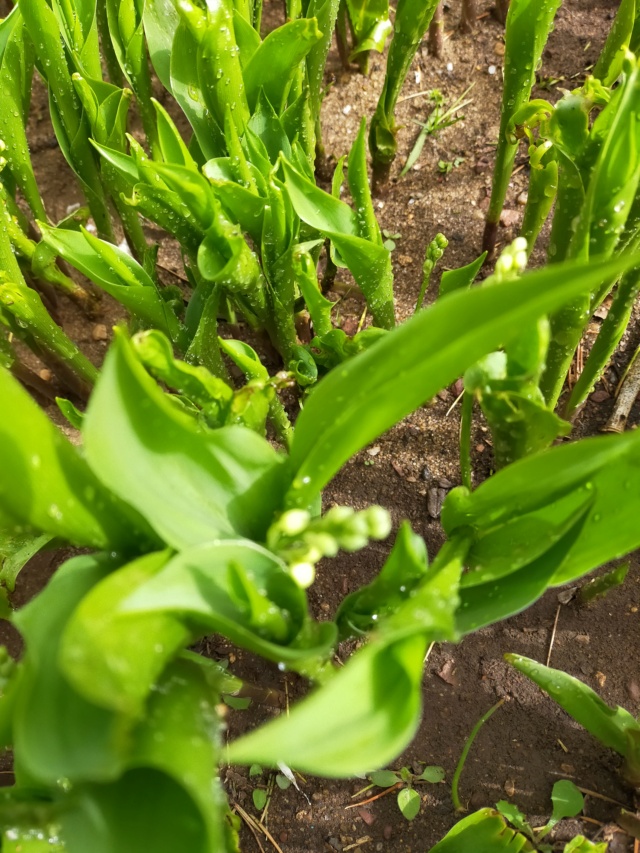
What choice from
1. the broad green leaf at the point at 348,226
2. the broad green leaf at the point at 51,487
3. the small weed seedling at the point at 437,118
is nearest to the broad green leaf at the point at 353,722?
the broad green leaf at the point at 51,487

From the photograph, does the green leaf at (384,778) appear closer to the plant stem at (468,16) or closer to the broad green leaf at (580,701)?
the broad green leaf at (580,701)

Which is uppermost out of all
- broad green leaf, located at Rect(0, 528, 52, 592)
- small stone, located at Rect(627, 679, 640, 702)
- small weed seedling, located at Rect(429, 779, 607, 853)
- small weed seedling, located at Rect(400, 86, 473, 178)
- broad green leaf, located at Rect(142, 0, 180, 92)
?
broad green leaf, located at Rect(142, 0, 180, 92)

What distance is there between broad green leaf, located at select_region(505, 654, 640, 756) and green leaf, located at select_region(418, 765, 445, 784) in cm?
20

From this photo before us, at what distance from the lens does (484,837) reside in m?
0.72

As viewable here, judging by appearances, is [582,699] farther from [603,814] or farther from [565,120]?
[565,120]

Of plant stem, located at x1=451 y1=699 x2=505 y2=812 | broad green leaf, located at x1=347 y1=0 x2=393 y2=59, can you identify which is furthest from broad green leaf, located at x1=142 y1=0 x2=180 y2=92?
plant stem, located at x1=451 y1=699 x2=505 y2=812

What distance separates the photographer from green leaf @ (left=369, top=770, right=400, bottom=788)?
838 millimetres

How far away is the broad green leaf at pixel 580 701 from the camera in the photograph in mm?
722

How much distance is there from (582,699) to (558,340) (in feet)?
1.27

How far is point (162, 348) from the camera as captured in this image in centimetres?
57

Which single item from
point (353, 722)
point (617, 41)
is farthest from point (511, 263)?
point (617, 41)

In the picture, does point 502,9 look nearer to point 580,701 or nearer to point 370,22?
point 370,22

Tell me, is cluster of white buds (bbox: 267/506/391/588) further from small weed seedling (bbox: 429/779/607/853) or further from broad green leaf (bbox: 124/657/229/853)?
small weed seedling (bbox: 429/779/607/853)

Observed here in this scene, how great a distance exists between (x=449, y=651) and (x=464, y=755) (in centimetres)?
14
